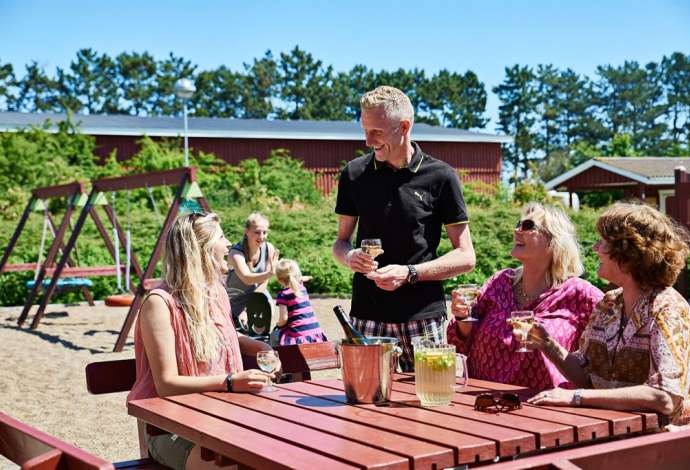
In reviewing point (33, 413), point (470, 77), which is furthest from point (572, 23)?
point (33, 413)

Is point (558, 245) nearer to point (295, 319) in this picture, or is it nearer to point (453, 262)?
point (453, 262)

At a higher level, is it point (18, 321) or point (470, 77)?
→ point (470, 77)

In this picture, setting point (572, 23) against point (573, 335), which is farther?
point (572, 23)

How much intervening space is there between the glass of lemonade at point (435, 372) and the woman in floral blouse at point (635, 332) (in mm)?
301

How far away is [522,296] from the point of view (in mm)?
3643

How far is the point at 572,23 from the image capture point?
63.5 meters

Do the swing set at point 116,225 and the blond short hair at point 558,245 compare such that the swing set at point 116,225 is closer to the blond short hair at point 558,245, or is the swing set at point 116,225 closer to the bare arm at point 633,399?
the blond short hair at point 558,245

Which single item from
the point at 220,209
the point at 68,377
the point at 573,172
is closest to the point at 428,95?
the point at 573,172

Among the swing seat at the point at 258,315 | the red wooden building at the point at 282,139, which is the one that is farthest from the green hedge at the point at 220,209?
the swing seat at the point at 258,315

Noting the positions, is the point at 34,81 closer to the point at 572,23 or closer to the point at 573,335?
the point at 572,23

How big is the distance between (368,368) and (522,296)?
98 cm

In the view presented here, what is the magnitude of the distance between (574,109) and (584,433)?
78152mm

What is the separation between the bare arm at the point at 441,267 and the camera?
11.5 ft

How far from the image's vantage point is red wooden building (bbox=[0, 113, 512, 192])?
2834 cm
